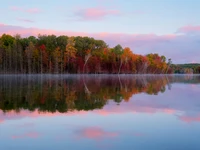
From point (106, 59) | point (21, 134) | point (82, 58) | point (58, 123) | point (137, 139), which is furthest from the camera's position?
point (106, 59)

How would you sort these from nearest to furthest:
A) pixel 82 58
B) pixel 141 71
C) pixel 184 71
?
pixel 82 58
pixel 141 71
pixel 184 71

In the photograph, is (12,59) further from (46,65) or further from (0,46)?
(46,65)

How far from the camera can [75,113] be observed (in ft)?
33.3

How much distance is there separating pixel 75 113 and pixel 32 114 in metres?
1.61

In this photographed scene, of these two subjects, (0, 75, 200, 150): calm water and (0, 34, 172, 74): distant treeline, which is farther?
(0, 34, 172, 74): distant treeline

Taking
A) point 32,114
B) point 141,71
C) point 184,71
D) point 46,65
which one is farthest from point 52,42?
point 184,71

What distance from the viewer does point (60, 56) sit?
82.6m

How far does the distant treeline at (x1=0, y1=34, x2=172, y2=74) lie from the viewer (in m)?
75.5

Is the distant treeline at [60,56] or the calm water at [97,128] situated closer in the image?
→ the calm water at [97,128]

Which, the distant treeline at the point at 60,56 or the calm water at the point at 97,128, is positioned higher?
the distant treeline at the point at 60,56

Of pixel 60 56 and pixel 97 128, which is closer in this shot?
pixel 97 128

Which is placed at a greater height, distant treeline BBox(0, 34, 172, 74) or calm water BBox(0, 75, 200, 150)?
distant treeline BBox(0, 34, 172, 74)

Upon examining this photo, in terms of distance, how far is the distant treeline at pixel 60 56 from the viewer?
75.5m

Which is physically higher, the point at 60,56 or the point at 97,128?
the point at 60,56
